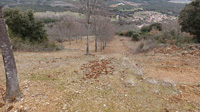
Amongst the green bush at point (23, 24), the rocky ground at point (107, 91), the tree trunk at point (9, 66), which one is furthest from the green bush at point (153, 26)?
the tree trunk at point (9, 66)

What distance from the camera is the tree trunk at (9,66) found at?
266cm

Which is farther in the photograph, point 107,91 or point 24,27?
point 24,27

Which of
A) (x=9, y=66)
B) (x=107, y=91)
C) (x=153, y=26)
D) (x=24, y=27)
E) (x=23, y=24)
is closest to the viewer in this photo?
(x=9, y=66)

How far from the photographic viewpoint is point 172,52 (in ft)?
31.8

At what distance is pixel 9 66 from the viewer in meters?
2.88

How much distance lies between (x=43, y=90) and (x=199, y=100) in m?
4.74

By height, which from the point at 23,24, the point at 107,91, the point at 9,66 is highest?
the point at 23,24

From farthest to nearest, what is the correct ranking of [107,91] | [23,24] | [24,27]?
1. [24,27]
2. [23,24]
3. [107,91]

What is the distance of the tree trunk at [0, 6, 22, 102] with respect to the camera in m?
2.66

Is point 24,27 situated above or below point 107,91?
above

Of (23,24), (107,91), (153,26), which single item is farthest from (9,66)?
(153,26)

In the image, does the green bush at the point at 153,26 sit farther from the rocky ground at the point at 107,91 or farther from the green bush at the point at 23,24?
the rocky ground at the point at 107,91

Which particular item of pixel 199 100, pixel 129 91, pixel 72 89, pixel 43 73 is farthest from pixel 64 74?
pixel 199 100

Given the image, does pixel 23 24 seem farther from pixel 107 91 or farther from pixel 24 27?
pixel 107 91
